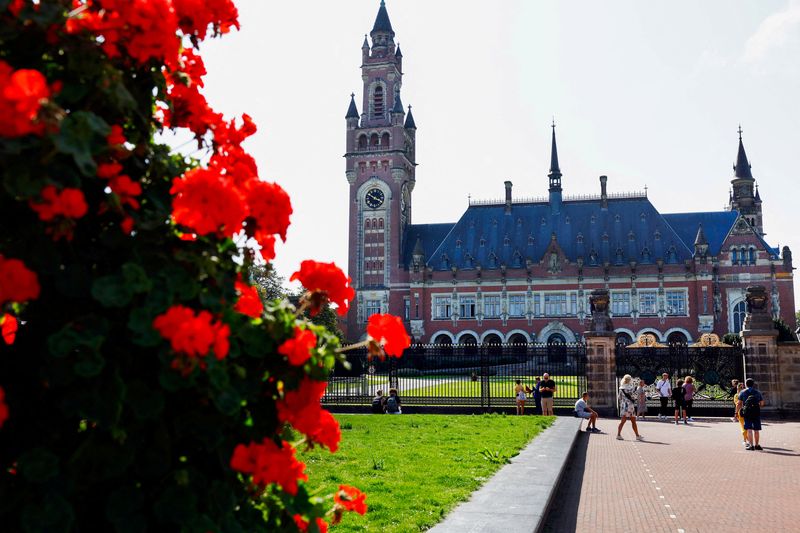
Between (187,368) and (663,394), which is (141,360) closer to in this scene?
(187,368)

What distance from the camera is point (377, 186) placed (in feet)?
208

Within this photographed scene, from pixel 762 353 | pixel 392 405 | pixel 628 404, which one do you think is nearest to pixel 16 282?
pixel 628 404

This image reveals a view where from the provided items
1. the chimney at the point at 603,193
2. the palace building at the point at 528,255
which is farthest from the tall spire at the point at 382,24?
the chimney at the point at 603,193

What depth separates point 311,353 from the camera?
233 centimetres

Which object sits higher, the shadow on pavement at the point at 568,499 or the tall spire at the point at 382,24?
the tall spire at the point at 382,24

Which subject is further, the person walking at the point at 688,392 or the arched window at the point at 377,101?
the arched window at the point at 377,101

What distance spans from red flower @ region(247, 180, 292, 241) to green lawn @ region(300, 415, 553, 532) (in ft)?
9.21

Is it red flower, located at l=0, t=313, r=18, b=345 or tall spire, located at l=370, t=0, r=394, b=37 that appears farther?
tall spire, located at l=370, t=0, r=394, b=37

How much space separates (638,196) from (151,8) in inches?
2550

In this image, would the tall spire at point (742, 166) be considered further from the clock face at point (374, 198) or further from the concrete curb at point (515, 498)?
the concrete curb at point (515, 498)

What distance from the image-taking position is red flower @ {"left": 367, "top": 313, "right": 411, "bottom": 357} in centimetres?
258

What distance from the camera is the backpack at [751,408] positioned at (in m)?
14.2

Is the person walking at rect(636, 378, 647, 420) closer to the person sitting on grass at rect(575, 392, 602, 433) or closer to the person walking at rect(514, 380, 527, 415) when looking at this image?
the person sitting on grass at rect(575, 392, 602, 433)

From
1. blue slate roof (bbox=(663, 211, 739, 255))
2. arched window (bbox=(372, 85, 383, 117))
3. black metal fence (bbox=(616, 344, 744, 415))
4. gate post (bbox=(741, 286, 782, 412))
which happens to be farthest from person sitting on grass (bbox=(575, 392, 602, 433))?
arched window (bbox=(372, 85, 383, 117))
